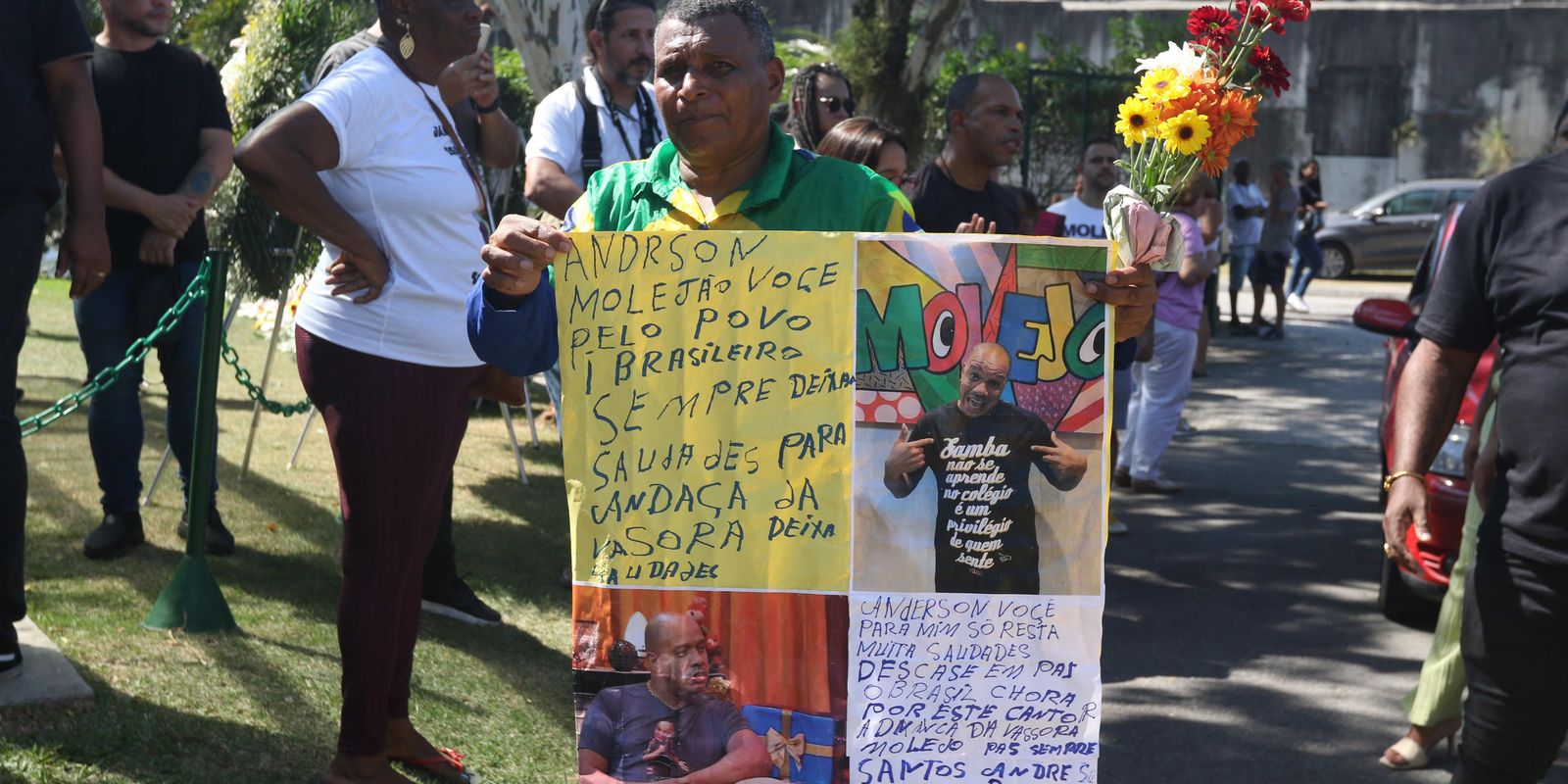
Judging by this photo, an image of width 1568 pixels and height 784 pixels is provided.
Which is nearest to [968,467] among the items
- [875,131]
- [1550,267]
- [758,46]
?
[758,46]

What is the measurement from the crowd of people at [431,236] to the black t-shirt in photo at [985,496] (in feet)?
0.89

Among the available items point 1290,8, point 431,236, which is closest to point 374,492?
point 431,236

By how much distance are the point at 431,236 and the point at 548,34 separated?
464 cm

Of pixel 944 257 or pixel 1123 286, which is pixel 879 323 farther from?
pixel 1123 286

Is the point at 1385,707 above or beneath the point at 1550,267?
beneath

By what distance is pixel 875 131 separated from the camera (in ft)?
19.9

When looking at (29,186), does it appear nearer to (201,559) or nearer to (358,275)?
(358,275)

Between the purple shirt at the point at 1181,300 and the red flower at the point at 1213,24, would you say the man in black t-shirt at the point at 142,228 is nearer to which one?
the red flower at the point at 1213,24

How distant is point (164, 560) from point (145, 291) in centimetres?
102

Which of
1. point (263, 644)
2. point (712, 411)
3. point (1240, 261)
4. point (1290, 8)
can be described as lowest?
point (263, 644)

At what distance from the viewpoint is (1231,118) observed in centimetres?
254

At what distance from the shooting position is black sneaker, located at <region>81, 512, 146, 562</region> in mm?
5719

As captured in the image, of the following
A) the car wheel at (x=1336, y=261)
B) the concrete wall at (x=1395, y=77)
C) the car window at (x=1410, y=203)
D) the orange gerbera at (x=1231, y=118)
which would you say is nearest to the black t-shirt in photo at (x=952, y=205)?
the orange gerbera at (x=1231, y=118)

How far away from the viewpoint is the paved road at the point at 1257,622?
17.0 ft
